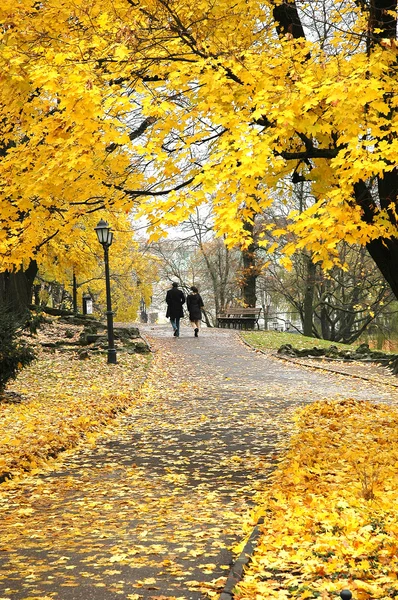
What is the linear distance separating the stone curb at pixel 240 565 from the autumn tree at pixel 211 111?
2.58 m

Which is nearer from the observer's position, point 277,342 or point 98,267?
point 277,342

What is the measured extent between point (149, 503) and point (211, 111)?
3948 mm

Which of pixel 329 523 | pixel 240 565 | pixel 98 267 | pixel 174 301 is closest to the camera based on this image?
pixel 240 565

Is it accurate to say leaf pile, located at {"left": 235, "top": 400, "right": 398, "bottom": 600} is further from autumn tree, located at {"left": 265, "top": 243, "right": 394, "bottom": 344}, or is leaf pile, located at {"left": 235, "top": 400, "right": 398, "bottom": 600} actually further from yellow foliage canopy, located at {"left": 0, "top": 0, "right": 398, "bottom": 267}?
autumn tree, located at {"left": 265, "top": 243, "right": 394, "bottom": 344}

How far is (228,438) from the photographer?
30.7 ft

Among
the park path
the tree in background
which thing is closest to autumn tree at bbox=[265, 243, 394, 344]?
the tree in background

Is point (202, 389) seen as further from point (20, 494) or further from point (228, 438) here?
point (20, 494)

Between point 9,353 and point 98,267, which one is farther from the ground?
point 98,267

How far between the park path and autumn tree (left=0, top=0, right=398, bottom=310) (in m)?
2.52

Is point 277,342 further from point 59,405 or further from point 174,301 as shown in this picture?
point 59,405

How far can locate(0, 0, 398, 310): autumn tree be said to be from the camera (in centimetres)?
628

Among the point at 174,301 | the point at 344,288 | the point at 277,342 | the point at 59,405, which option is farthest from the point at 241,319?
the point at 59,405

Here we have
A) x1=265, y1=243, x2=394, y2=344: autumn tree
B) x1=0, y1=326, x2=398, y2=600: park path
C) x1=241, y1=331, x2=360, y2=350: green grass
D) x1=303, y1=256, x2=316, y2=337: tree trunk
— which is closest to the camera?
x1=0, y1=326, x2=398, y2=600: park path

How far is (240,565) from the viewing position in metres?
4.46
